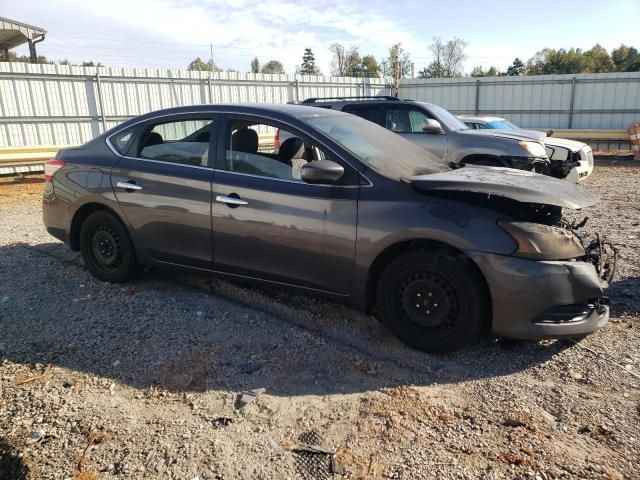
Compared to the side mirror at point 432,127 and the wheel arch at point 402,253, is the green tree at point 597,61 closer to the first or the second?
the side mirror at point 432,127

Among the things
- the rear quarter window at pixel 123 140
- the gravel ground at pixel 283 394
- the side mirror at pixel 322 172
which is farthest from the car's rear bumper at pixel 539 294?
the rear quarter window at pixel 123 140

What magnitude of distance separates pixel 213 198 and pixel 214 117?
0.76 m

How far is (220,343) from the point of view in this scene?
388cm

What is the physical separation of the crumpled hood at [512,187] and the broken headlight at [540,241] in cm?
17

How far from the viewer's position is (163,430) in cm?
289

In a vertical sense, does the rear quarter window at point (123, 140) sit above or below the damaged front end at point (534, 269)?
above

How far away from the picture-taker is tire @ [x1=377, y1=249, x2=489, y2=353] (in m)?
3.45

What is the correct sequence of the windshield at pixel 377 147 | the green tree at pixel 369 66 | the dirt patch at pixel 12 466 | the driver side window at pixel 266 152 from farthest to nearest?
the green tree at pixel 369 66 < the driver side window at pixel 266 152 < the windshield at pixel 377 147 < the dirt patch at pixel 12 466

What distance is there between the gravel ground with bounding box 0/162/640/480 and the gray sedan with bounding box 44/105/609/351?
33 cm

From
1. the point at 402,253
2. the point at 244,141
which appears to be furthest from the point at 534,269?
the point at 244,141

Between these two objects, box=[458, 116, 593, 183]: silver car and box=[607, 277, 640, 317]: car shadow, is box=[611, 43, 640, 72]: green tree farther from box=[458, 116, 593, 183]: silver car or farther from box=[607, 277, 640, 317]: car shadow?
box=[607, 277, 640, 317]: car shadow

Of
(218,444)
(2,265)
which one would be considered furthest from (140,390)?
(2,265)

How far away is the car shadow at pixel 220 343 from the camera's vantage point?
3.43 meters

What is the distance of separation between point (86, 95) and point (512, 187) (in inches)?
538
